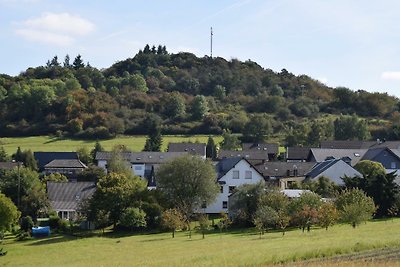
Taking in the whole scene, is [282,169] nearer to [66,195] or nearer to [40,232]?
[66,195]

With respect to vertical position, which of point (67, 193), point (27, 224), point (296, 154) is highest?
point (296, 154)

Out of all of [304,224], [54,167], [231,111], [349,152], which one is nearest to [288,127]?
[231,111]

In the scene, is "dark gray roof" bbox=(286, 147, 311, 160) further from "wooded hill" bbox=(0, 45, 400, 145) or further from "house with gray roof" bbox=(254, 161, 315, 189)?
"house with gray roof" bbox=(254, 161, 315, 189)

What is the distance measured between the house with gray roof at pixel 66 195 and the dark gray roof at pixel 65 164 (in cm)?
2532

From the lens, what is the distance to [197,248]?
111ft

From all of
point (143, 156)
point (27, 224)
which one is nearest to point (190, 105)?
point (143, 156)

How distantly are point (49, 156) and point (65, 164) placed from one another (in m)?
5.92

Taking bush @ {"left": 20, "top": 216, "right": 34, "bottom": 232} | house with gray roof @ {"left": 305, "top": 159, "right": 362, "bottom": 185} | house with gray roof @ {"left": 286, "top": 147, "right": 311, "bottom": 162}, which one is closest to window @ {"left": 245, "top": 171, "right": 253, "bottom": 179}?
house with gray roof @ {"left": 305, "top": 159, "right": 362, "bottom": 185}

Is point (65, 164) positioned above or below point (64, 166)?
above

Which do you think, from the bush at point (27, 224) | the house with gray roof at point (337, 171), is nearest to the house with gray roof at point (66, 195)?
the bush at point (27, 224)

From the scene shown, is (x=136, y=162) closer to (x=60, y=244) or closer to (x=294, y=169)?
(x=294, y=169)

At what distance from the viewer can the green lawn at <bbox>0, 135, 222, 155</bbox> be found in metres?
104

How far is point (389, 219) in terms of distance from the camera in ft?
157

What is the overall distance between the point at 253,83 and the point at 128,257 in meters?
138
